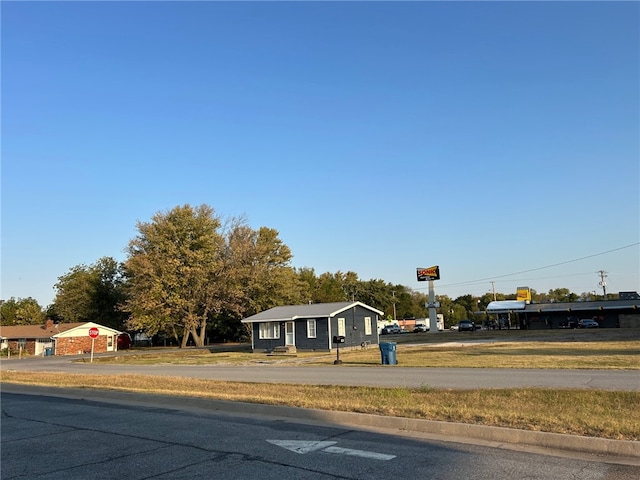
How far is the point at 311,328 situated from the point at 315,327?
41 centimetres

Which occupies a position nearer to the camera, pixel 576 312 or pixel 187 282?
pixel 187 282

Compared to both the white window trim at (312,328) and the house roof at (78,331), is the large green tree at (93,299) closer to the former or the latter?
the house roof at (78,331)

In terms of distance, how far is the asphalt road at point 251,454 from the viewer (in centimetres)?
632

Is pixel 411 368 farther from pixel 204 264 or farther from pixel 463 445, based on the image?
pixel 204 264

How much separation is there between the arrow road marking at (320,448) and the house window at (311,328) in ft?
110

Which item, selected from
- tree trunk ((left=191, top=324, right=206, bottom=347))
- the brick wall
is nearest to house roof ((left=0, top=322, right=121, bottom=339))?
the brick wall

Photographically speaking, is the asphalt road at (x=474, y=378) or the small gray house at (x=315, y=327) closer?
the asphalt road at (x=474, y=378)

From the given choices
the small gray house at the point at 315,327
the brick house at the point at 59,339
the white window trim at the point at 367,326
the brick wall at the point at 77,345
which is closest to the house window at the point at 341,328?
the small gray house at the point at 315,327

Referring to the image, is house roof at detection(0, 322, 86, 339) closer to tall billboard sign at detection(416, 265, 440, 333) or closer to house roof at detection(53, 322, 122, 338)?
house roof at detection(53, 322, 122, 338)

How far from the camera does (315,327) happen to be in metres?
41.4

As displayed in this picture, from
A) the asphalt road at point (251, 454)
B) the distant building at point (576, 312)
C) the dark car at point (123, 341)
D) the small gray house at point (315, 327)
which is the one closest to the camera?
the asphalt road at point (251, 454)

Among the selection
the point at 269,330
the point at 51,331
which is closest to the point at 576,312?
the point at 269,330

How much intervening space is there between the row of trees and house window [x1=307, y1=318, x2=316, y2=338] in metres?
19.6

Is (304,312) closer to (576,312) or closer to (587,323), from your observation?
(587,323)
